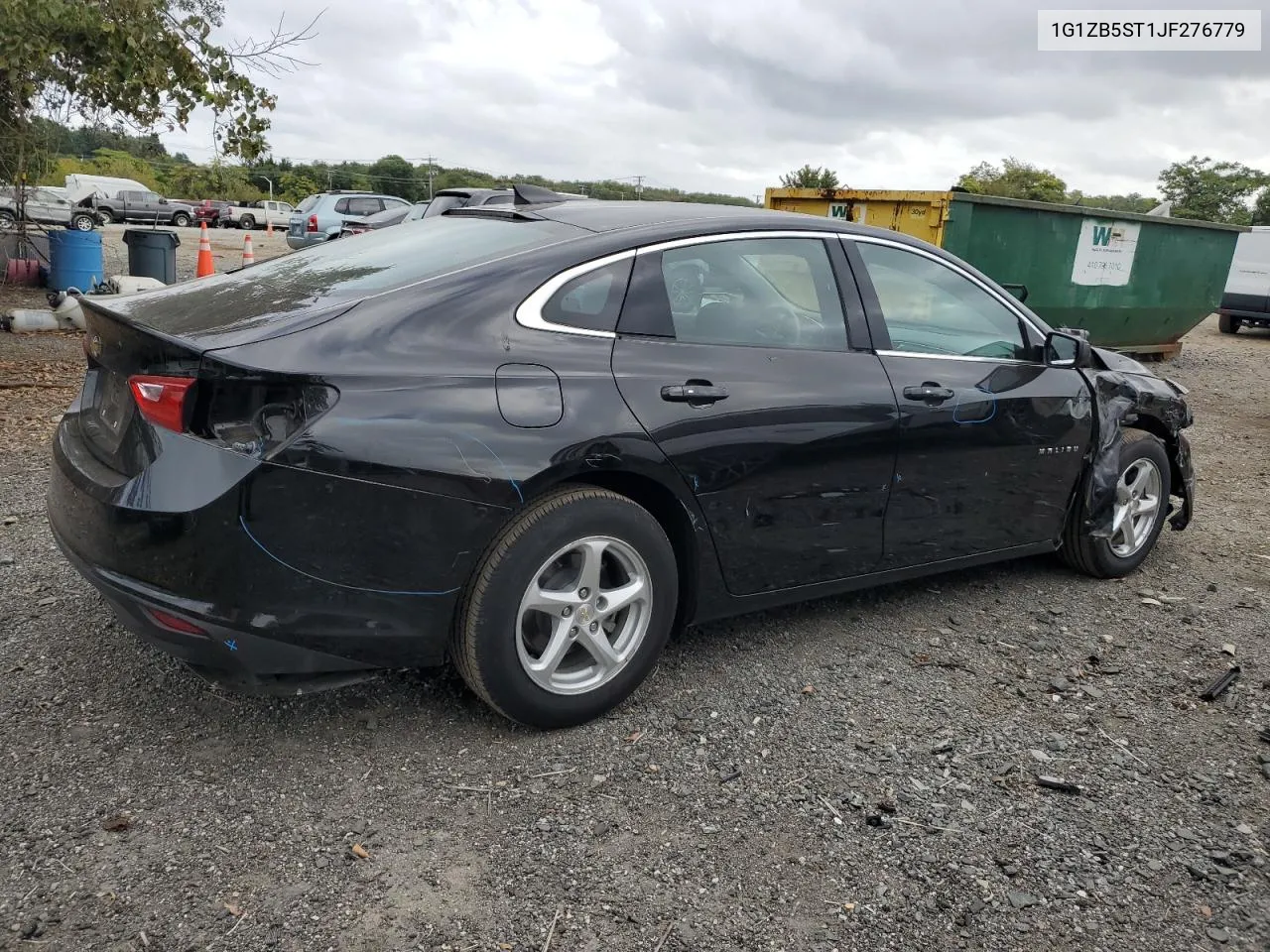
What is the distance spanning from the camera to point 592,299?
10.6 ft

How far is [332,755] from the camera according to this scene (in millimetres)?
3002

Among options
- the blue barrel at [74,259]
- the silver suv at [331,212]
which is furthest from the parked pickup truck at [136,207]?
the blue barrel at [74,259]

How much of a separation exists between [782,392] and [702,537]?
22.0 inches

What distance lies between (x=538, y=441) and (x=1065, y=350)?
2598 mm

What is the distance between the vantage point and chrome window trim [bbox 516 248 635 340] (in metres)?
3.07

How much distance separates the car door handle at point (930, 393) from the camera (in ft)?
12.5

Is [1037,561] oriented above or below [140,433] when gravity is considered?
below

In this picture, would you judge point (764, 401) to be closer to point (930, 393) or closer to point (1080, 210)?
point (930, 393)

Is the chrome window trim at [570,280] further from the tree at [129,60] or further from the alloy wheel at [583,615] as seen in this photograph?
the tree at [129,60]

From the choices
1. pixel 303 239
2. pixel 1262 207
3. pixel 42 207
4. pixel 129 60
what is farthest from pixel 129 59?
pixel 1262 207

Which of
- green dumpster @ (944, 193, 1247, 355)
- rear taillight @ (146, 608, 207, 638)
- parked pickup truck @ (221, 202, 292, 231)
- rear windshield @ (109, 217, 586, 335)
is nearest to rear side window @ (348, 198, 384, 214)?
parked pickup truck @ (221, 202, 292, 231)

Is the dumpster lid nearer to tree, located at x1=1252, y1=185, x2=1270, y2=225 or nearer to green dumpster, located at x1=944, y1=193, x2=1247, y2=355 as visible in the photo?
green dumpster, located at x1=944, y1=193, x2=1247, y2=355

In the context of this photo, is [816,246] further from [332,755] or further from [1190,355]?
[1190,355]

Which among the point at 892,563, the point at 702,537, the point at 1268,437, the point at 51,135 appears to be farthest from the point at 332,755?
the point at 51,135
